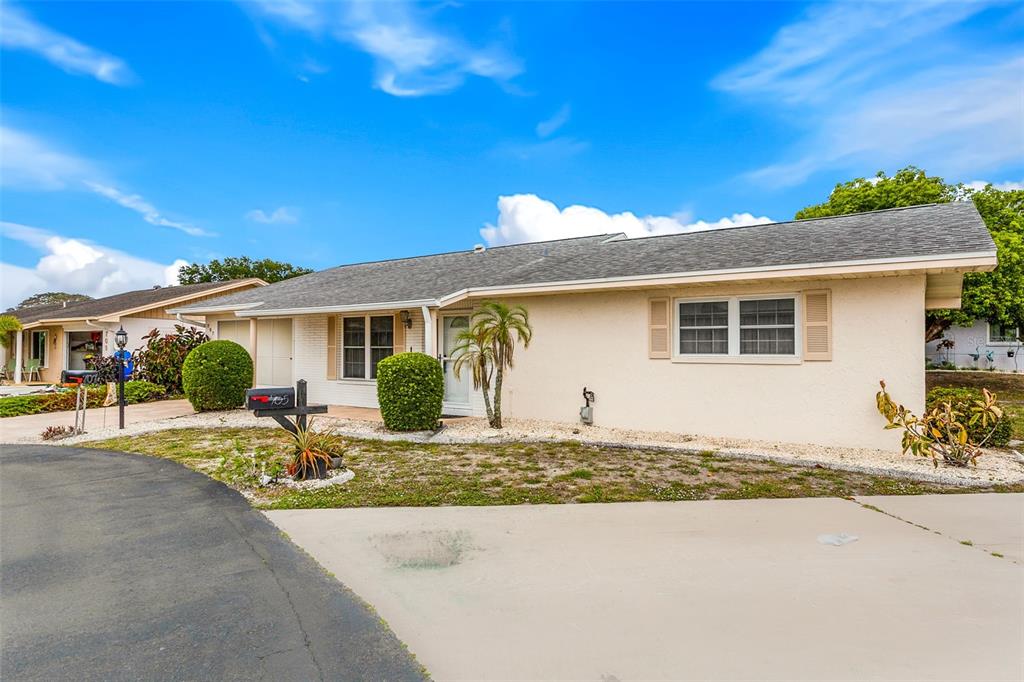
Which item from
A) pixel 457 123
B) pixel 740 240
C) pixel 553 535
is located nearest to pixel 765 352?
pixel 740 240

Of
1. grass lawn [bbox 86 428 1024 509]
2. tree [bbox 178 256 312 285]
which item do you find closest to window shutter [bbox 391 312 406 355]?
grass lawn [bbox 86 428 1024 509]

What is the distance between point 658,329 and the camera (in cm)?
897

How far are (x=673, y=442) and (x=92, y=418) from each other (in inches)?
519

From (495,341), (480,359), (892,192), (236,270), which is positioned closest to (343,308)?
→ (480,359)

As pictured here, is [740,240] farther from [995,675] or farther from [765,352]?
[995,675]

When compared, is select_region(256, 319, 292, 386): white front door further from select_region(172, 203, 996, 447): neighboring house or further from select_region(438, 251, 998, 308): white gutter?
select_region(438, 251, 998, 308): white gutter

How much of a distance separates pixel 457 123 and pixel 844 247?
12330 millimetres

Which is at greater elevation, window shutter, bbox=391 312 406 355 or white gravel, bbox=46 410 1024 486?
window shutter, bbox=391 312 406 355

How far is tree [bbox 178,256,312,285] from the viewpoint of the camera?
44156mm

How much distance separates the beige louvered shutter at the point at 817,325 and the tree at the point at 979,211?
9863mm

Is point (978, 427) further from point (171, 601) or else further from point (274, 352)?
point (274, 352)

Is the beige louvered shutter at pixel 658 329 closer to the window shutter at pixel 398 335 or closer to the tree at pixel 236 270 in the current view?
the window shutter at pixel 398 335

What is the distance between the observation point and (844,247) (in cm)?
790

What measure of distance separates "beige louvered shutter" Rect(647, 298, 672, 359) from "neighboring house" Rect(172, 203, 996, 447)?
18 millimetres
